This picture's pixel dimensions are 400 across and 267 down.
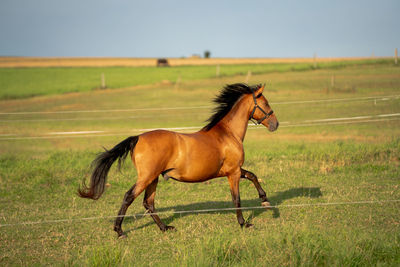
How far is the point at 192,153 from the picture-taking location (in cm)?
650

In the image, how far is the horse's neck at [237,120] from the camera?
7.11m

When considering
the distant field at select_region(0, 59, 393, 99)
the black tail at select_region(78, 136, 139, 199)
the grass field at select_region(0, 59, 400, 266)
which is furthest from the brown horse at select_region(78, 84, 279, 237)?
the distant field at select_region(0, 59, 393, 99)

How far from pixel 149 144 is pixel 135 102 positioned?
2567 cm

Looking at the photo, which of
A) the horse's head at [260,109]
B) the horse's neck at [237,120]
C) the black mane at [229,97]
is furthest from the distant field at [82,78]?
the horse's head at [260,109]

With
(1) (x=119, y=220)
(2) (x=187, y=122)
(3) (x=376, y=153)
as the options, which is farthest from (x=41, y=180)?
(2) (x=187, y=122)

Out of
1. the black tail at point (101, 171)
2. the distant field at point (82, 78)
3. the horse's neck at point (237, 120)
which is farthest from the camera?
the distant field at point (82, 78)

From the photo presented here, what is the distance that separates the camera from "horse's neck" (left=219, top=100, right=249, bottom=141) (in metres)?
7.11

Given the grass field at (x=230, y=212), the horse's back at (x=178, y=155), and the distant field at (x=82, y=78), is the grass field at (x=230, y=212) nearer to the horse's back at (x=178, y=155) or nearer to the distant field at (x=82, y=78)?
the horse's back at (x=178, y=155)

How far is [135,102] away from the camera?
3155 cm

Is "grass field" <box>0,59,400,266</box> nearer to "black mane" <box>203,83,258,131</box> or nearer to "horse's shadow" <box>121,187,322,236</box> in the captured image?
"horse's shadow" <box>121,187,322,236</box>

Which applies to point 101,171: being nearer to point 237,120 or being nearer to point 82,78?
point 237,120

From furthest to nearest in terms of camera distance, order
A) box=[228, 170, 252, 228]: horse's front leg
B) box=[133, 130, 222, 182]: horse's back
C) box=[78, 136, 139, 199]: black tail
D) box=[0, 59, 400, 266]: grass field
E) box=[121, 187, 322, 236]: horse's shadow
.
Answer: box=[121, 187, 322, 236]: horse's shadow
box=[228, 170, 252, 228]: horse's front leg
box=[78, 136, 139, 199]: black tail
box=[133, 130, 222, 182]: horse's back
box=[0, 59, 400, 266]: grass field

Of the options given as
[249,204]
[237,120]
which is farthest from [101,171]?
[249,204]

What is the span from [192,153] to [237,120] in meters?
1.09
